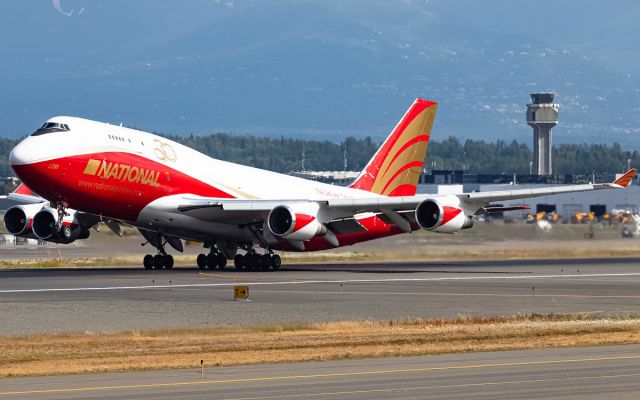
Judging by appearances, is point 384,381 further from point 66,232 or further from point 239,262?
point 66,232

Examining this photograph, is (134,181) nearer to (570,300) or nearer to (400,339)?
(570,300)

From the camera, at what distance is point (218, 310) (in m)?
40.7

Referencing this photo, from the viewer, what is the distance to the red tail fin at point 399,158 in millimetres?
70625

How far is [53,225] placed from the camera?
61406 mm

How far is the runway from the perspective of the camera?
2309 cm

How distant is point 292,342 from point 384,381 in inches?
275

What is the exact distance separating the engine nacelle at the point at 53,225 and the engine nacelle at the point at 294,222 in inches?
345

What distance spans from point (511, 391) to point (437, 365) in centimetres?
387

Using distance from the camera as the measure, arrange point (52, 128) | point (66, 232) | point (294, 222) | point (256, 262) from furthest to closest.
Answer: point (256, 262) < point (66, 232) < point (294, 222) < point (52, 128)

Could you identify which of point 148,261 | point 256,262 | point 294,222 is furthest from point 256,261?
point 148,261

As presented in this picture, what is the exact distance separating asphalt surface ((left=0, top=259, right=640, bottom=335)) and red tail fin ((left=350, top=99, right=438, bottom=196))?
7385 mm

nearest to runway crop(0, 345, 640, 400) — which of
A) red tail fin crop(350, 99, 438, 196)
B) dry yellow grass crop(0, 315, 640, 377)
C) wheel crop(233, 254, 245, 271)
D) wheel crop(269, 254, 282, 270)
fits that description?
dry yellow grass crop(0, 315, 640, 377)

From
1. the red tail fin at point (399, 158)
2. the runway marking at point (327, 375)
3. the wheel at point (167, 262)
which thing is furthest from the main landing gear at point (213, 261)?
the runway marking at point (327, 375)

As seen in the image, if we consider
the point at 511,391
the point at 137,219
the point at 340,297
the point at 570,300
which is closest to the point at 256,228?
the point at 137,219
